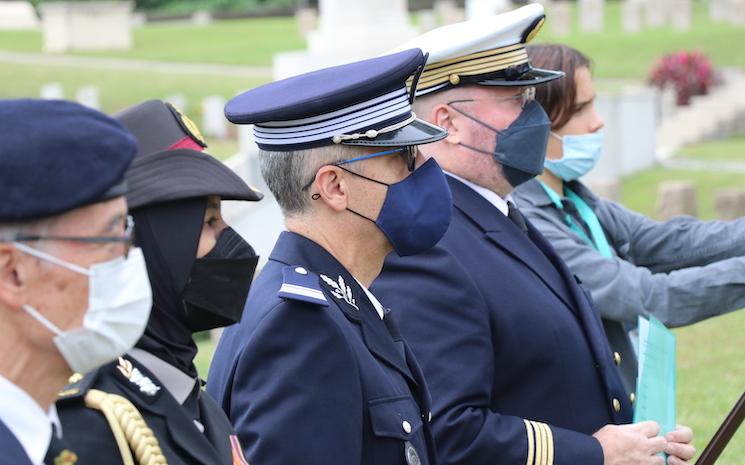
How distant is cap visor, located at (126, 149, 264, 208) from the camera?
2.45 meters

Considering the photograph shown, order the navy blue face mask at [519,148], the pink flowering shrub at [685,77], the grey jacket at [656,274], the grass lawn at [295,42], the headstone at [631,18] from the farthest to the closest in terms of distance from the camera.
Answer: the headstone at [631,18]
the grass lawn at [295,42]
the pink flowering shrub at [685,77]
the grey jacket at [656,274]
the navy blue face mask at [519,148]

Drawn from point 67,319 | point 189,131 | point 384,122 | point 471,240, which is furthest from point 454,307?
point 67,319

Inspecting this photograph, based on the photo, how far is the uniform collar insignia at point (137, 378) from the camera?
237cm

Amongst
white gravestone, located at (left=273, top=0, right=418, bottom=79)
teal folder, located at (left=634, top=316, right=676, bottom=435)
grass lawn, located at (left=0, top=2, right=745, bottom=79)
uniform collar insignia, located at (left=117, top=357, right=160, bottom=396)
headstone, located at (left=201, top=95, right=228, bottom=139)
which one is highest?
uniform collar insignia, located at (left=117, top=357, right=160, bottom=396)

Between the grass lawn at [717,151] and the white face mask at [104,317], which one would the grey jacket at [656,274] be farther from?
the grass lawn at [717,151]

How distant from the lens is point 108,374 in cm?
238

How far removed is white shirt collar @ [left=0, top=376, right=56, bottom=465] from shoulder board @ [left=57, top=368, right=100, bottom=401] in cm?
12

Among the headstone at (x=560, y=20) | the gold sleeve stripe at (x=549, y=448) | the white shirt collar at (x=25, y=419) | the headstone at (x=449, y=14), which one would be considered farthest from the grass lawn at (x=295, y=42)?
the white shirt collar at (x=25, y=419)

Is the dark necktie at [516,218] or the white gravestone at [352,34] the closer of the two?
the dark necktie at [516,218]

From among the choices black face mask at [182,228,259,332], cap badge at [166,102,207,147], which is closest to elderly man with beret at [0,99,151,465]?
black face mask at [182,228,259,332]

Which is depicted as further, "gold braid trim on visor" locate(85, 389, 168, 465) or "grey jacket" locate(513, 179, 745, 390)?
"grey jacket" locate(513, 179, 745, 390)

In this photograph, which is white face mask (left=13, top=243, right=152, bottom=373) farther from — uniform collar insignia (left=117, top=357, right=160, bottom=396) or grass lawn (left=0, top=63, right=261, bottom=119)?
grass lawn (left=0, top=63, right=261, bottom=119)

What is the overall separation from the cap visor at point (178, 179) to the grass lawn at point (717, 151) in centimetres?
1597

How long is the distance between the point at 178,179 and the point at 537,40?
21.5 ft
